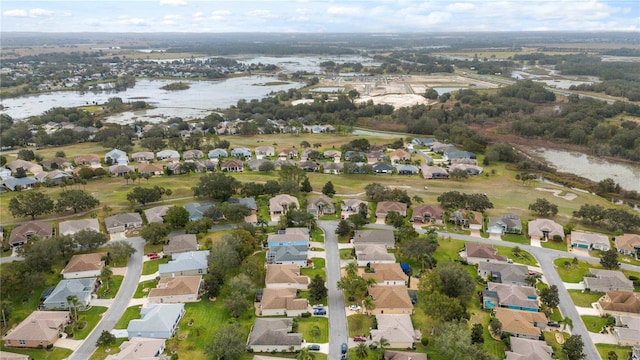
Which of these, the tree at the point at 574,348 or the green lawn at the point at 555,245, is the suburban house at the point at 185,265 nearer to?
the tree at the point at 574,348

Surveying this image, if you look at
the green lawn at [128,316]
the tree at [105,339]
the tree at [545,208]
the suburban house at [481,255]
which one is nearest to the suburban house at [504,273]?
the suburban house at [481,255]

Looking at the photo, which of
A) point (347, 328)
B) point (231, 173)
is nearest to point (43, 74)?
point (231, 173)

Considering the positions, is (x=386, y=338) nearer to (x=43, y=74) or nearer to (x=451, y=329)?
(x=451, y=329)

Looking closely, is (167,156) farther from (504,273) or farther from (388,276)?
(504,273)

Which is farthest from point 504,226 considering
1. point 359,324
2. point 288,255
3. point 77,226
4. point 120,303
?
point 77,226

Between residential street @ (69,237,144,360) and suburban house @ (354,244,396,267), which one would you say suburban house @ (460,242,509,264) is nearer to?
suburban house @ (354,244,396,267)

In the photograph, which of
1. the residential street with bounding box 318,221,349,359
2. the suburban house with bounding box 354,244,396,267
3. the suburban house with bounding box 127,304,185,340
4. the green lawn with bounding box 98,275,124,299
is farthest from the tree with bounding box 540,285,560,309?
the green lawn with bounding box 98,275,124,299

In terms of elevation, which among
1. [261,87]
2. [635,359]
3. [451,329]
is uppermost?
[261,87]

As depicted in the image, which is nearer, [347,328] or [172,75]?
[347,328]
